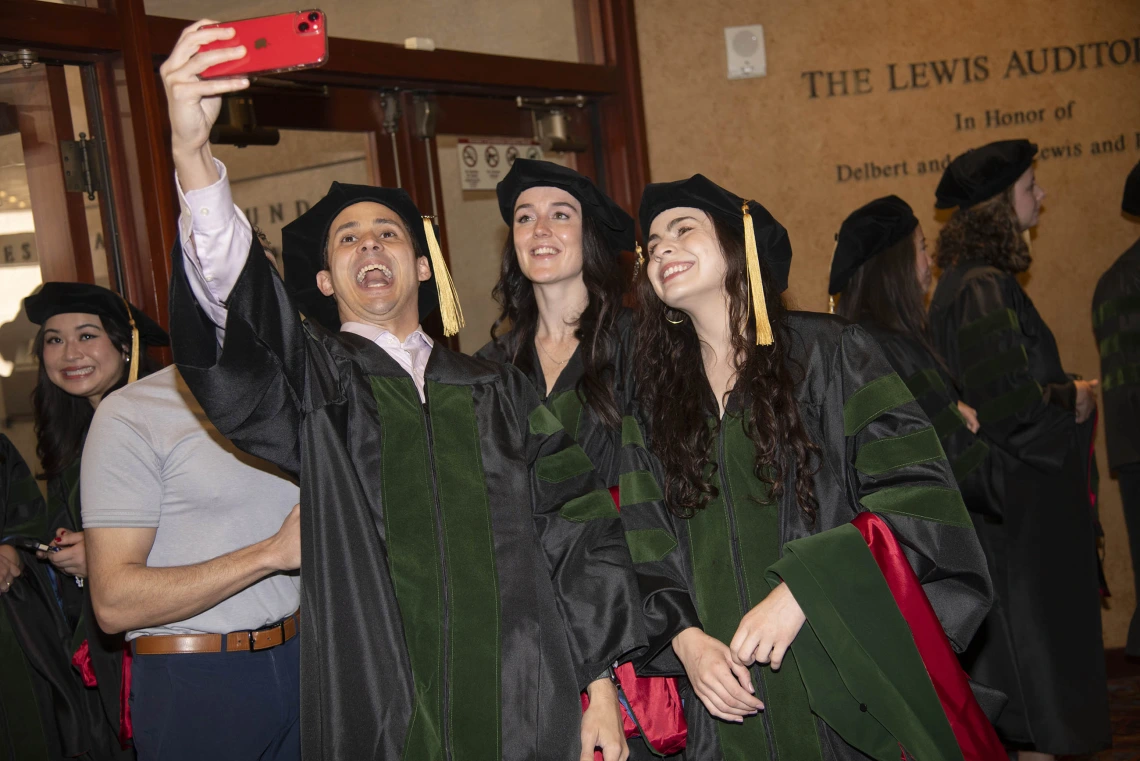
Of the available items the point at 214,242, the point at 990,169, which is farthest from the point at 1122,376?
the point at 214,242

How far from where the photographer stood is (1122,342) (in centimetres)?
445

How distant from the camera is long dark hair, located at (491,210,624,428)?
280 cm

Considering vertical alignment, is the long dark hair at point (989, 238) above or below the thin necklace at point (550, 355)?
above

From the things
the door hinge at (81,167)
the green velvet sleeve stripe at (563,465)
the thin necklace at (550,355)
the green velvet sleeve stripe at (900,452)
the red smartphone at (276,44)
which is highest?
the door hinge at (81,167)

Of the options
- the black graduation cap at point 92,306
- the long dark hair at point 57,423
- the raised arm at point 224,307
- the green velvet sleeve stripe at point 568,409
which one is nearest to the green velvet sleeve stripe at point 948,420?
the green velvet sleeve stripe at point 568,409

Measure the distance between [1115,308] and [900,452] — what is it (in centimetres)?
275

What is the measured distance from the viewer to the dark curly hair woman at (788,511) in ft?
7.16

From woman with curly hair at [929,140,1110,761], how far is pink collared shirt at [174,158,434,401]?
10.1 feet

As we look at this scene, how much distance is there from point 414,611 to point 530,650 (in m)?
0.25

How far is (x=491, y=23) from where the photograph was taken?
4637 mm

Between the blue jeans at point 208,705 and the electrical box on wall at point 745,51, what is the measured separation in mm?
3705

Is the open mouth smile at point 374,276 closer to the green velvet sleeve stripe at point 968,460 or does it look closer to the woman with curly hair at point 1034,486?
the green velvet sleeve stripe at point 968,460

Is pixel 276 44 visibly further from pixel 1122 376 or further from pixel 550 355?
pixel 1122 376

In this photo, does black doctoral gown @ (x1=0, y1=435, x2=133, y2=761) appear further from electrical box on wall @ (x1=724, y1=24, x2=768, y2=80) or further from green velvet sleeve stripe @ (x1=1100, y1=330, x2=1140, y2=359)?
green velvet sleeve stripe @ (x1=1100, y1=330, x2=1140, y2=359)
